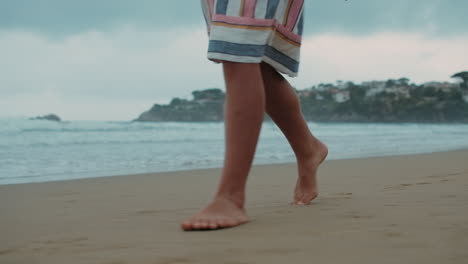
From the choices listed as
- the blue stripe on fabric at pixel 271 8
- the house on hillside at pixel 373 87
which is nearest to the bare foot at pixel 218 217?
the blue stripe on fabric at pixel 271 8

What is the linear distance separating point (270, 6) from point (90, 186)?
1.98 m

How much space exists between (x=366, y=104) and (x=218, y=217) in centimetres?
3339

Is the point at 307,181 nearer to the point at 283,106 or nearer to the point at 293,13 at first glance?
the point at 283,106

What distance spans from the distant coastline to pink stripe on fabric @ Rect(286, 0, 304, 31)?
22.4m

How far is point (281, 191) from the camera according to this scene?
10.2ft

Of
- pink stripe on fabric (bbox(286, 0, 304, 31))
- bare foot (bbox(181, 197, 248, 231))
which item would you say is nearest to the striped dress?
pink stripe on fabric (bbox(286, 0, 304, 31))

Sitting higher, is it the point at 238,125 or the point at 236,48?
the point at 236,48

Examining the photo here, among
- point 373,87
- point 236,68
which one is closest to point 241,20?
point 236,68

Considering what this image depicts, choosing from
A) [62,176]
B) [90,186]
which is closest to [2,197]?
[90,186]

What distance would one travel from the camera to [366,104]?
1352 inches

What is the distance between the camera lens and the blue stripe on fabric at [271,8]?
6.43ft

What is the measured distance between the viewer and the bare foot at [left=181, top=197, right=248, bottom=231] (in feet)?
6.07

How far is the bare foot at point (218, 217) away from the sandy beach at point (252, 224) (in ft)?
0.12

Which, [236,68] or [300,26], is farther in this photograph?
[300,26]
